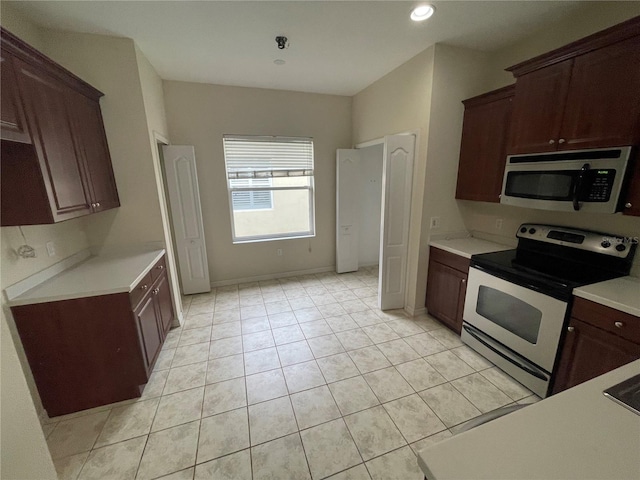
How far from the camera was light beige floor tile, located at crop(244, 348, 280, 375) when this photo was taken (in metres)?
2.27

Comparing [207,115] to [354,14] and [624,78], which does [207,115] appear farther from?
[624,78]

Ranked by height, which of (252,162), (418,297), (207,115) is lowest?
(418,297)

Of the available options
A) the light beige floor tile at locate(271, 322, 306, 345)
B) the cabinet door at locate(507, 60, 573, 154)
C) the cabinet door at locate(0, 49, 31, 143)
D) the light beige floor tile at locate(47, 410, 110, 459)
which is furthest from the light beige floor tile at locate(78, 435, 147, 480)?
the cabinet door at locate(507, 60, 573, 154)

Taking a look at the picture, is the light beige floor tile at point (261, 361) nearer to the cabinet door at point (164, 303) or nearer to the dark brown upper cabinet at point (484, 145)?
the cabinet door at point (164, 303)

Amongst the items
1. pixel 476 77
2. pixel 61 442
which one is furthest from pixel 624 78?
pixel 61 442

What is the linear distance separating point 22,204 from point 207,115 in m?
2.34

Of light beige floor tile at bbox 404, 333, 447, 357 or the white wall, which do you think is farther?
the white wall

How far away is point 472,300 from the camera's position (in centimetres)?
238

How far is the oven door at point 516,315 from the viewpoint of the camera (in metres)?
1.78

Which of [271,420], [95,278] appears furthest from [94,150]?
[271,420]

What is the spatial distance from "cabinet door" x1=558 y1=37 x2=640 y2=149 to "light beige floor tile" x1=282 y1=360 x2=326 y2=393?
254 centimetres

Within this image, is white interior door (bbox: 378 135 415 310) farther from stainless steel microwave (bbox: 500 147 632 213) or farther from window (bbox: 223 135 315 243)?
window (bbox: 223 135 315 243)

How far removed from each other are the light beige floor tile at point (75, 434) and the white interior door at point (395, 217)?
8.83 feet

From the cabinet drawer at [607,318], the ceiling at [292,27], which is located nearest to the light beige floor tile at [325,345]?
the cabinet drawer at [607,318]
